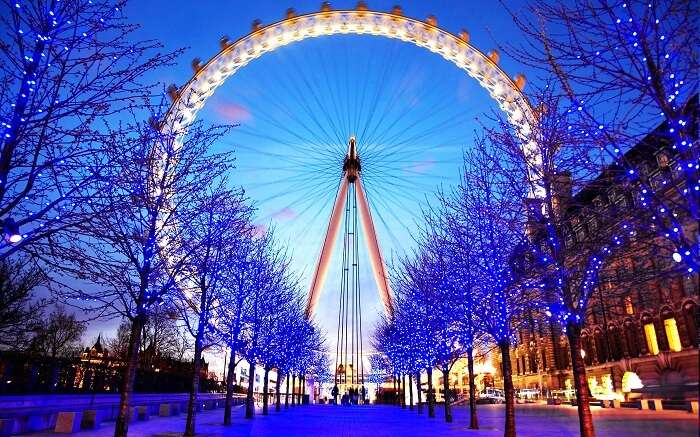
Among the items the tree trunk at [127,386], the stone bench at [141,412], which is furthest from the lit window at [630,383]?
the tree trunk at [127,386]

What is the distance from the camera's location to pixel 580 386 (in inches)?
460

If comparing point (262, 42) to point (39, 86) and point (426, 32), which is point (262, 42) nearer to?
point (426, 32)

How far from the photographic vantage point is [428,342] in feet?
92.4

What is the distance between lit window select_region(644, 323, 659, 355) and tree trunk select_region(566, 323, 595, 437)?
34.4m

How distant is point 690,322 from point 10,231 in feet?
137

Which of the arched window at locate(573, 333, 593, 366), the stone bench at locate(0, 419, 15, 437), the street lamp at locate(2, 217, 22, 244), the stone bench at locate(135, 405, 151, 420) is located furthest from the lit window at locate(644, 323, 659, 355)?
the street lamp at locate(2, 217, 22, 244)

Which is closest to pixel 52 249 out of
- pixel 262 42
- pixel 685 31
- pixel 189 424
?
pixel 189 424

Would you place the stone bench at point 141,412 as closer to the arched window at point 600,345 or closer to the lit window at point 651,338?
the lit window at point 651,338

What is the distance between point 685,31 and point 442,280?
1575cm

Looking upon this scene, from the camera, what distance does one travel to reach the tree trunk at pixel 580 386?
10.9 m

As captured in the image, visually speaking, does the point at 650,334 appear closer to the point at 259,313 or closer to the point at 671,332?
the point at 671,332

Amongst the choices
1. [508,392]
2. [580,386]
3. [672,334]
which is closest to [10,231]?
[580,386]

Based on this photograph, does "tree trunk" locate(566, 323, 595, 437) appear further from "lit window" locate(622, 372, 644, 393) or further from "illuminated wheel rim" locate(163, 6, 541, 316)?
"lit window" locate(622, 372, 644, 393)

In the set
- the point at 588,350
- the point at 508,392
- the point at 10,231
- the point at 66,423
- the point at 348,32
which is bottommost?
the point at 66,423
